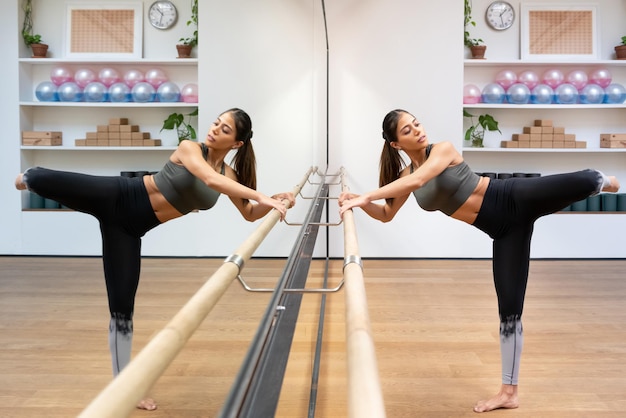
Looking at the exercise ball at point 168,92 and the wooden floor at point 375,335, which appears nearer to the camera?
the wooden floor at point 375,335

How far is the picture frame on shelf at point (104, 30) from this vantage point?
77 cm

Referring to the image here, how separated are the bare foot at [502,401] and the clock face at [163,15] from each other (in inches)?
86.4

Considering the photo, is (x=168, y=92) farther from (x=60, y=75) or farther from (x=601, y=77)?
(x=601, y=77)

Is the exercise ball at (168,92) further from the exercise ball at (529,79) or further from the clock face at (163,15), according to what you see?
the exercise ball at (529,79)

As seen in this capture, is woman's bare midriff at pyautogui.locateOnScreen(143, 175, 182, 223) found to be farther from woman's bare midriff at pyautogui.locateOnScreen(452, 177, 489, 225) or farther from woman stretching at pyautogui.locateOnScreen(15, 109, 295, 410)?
woman's bare midriff at pyautogui.locateOnScreen(452, 177, 489, 225)

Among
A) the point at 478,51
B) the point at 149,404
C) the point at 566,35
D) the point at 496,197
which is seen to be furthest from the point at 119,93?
the point at 566,35

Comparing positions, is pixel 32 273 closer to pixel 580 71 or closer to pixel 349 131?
pixel 349 131

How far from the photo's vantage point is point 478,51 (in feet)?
19.3

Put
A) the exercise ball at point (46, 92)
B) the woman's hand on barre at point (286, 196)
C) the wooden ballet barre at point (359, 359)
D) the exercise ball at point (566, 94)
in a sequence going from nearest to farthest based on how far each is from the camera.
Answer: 1. the wooden ballet barre at point (359, 359)
2. the exercise ball at point (46, 92)
3. the woman's hand on barre at point (286, 196)
4. the exercise ball at point (566, 94)

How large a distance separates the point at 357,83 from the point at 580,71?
2.02m

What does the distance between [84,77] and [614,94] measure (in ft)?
19.1

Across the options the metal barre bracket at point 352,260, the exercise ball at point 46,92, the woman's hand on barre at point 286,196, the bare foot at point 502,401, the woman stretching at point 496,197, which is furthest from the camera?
the bare foot at point 502,401

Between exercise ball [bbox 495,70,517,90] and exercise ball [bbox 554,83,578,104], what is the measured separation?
15.1 inches

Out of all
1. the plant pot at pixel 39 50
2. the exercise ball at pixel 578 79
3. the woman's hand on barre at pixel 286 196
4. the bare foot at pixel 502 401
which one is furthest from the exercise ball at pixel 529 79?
the plant pot at pixel 39 50
